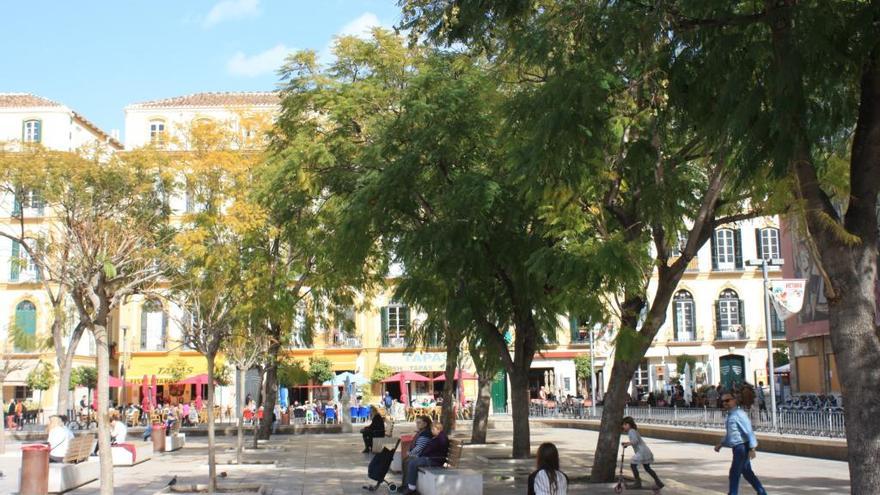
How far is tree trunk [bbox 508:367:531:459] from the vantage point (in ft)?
67.3

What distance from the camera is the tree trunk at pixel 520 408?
808 inches

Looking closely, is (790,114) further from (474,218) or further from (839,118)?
(474,218)

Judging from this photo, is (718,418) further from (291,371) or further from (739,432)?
(739,432)

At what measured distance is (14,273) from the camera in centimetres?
5697

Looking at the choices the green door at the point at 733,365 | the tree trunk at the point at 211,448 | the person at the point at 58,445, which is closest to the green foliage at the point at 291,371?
the person at the point at 58,445

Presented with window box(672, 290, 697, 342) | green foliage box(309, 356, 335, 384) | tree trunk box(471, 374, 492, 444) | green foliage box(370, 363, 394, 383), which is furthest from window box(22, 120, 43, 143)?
tree trunk box(471, 374, 492, 444)

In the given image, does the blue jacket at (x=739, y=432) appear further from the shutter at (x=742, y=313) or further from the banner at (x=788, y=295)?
the shutter at (x=742, y=313)

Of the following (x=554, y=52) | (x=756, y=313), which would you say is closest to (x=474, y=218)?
(x=554, y=52)

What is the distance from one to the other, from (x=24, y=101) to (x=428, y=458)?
49081 millimetres

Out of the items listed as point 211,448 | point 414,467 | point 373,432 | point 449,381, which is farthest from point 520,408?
point 449,381

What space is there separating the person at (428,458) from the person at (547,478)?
21.6 ft

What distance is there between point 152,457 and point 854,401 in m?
20.6

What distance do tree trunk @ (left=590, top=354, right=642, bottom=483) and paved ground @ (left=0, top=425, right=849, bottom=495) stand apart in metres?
0.36

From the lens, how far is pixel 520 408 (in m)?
21.1
